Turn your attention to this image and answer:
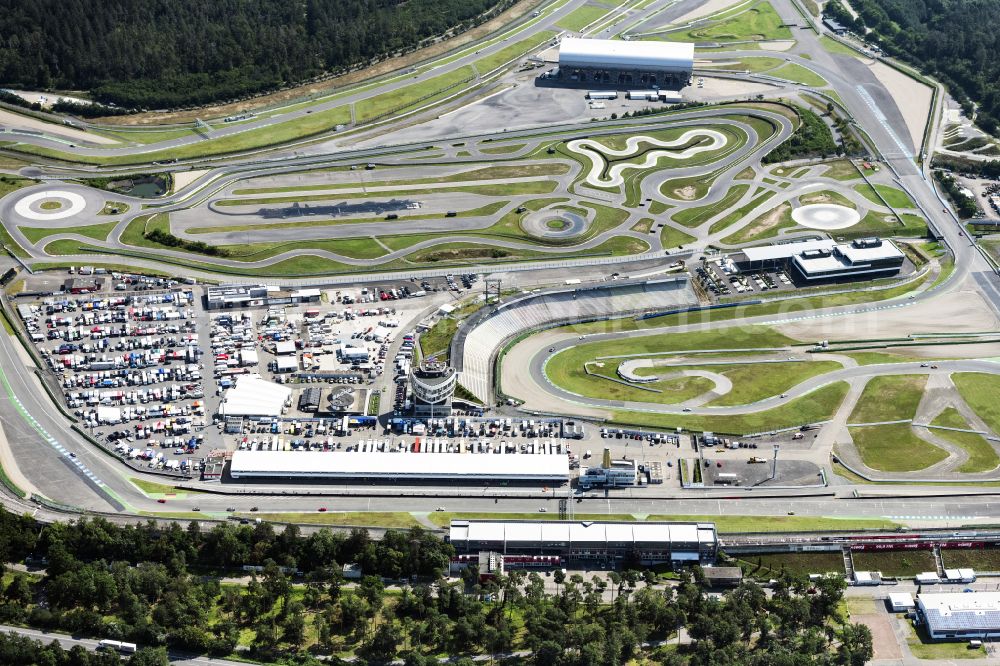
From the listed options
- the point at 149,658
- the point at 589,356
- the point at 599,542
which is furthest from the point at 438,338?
the point at 149,658

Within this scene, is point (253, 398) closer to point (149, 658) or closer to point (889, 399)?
point (149, 658)

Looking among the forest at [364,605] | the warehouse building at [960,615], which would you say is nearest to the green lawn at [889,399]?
the warehouse building at [960,615]

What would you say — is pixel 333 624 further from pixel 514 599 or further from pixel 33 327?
pixel 33 327

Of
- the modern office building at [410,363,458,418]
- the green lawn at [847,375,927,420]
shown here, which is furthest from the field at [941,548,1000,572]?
the modern office building at [410,363,458,418]

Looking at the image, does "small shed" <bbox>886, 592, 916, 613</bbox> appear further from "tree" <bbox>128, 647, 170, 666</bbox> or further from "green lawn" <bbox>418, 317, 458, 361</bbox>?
"tree" <bbox>128, 647, 170, 666</bbox>

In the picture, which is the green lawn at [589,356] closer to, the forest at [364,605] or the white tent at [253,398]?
the white tent at [253,398]
